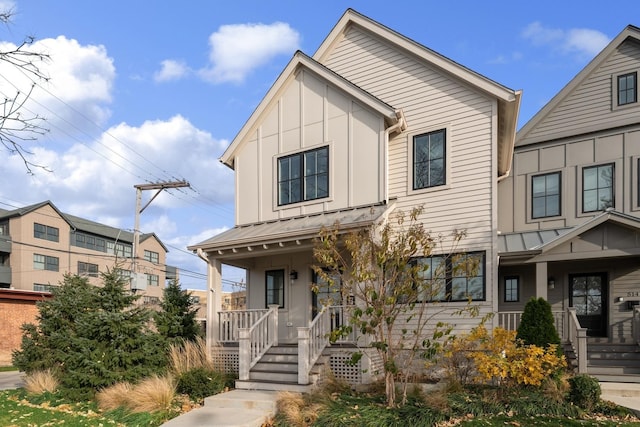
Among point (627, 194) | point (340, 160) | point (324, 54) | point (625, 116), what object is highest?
point (324, 54)

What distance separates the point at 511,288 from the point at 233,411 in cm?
951

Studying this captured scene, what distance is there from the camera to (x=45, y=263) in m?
47.8

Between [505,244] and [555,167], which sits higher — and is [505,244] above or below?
below

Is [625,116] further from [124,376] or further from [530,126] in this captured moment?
[124,376]

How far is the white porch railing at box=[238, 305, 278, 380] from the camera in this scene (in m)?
10.8

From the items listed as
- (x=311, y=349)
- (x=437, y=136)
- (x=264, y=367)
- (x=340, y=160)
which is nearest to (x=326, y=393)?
(x=311, y=349)

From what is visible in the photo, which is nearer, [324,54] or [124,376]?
[124,376]

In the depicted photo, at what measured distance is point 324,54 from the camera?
14.6 meters

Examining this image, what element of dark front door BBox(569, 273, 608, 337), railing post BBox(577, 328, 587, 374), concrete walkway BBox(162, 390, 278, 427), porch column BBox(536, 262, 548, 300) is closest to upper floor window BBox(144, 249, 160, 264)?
concrete walkway BBox(162, 390, 278, 427)

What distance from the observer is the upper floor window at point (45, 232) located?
4669 centimetres

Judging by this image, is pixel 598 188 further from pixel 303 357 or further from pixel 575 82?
pixel 303 357

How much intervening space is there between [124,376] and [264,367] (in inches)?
123

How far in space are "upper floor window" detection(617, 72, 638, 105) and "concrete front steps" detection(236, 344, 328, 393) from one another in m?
11.3

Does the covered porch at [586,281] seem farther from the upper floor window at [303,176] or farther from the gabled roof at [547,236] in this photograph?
the upper floor window at [303,176]
